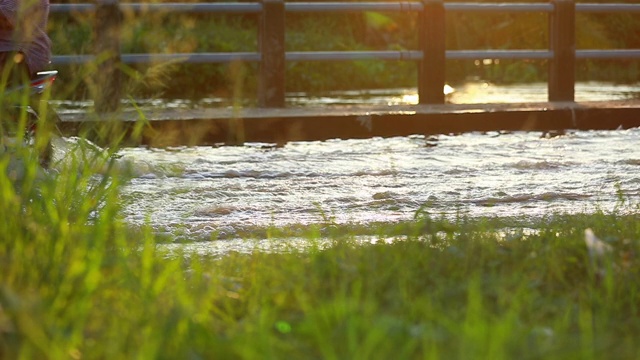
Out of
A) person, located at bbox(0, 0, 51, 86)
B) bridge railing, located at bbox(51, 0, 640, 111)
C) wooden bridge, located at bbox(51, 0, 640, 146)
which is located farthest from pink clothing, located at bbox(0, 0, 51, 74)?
bridge railing, located at bbox(51, 0, 640, 111)

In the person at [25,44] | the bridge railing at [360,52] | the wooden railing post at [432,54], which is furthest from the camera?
the wooden railing post at [432,54]

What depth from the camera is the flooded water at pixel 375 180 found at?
22.5 ft

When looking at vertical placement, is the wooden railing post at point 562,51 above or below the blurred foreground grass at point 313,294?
above

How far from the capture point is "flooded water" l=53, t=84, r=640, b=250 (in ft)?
22.5

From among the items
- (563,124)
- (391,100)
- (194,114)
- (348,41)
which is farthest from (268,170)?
(348,41)

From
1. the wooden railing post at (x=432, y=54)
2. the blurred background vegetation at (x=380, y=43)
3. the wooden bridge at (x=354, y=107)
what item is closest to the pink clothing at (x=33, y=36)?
the wooden bridge at (x=354, y=107)

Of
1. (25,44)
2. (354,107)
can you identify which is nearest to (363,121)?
(354,107)

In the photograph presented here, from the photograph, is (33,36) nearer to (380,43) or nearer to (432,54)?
(432,54)

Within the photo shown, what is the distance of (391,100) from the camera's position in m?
17.0

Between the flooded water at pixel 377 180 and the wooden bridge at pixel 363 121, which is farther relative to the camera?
the wooden bridge at pixel 363 121

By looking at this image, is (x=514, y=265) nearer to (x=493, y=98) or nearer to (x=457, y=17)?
(x=493, y=98)

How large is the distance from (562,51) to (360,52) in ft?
6.94

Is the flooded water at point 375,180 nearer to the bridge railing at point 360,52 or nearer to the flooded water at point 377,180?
the flooded water at point 377,180

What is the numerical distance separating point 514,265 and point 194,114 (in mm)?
6735
